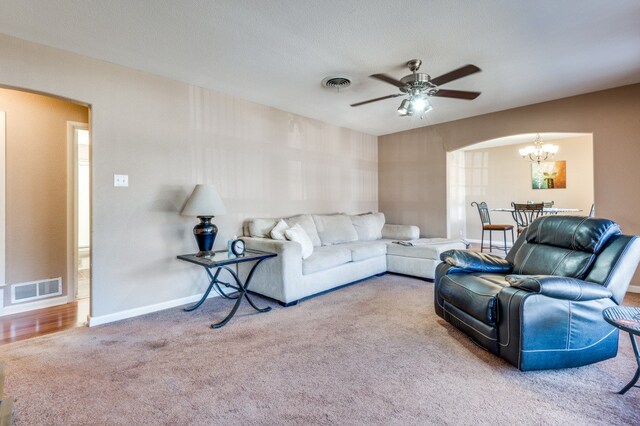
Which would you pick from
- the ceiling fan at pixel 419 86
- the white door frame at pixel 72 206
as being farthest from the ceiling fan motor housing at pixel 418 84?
the white door frame at pixel 72 206

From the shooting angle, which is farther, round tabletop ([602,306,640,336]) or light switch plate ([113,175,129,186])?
light switch plate ([113,175,129,186])

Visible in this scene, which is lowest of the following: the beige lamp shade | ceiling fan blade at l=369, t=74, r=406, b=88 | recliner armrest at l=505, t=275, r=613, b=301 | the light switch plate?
recliner armrest at l=505, t=275, r=613, b=301

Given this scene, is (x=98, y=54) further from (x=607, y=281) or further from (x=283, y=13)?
(x=607, y=281)

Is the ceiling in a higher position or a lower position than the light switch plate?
higher

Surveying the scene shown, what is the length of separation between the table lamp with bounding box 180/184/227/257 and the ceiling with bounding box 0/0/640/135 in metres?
1.25

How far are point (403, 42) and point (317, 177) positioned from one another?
2633 mm

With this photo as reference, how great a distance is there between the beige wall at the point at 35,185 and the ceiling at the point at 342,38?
A: 3.61 feet

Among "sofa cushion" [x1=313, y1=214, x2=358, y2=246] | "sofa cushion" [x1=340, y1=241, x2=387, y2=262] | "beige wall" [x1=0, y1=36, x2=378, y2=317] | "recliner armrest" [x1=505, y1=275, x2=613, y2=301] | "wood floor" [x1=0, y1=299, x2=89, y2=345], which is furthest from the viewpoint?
"sofa cushion" [x1=313, y1=214, x2=358, y2=246]

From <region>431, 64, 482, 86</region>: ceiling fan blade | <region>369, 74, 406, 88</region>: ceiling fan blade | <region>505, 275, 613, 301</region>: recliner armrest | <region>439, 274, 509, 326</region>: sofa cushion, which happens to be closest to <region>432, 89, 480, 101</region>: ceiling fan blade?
<region>431, 64, 482, 86</region>: ceiling fan blade

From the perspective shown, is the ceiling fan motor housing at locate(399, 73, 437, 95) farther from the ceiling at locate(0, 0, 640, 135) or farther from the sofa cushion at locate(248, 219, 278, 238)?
the sofa cushion at locate(248, 219, 278, 238)

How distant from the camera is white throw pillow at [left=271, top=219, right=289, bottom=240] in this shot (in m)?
3.63

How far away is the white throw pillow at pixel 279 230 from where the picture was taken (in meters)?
3.63

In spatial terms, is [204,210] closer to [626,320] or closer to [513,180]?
[626,320]

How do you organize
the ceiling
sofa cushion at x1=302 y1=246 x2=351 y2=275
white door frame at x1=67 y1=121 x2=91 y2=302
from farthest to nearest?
white door frame at x1=67 y1=121 x2=91 y2=302
sofa cushion at x1=302 y1=246 x2=351 y2=275
the ceiling
